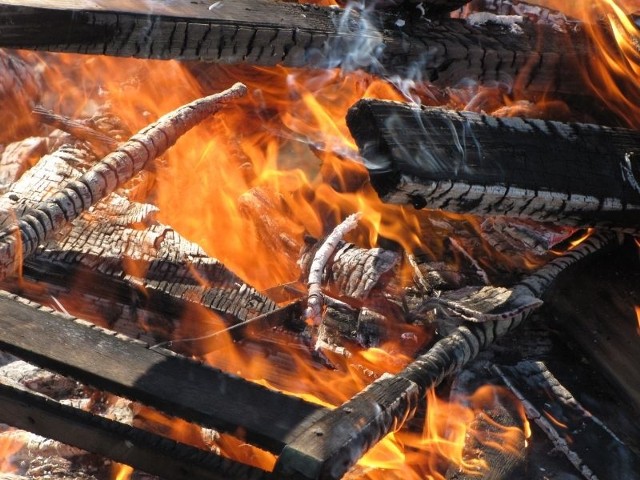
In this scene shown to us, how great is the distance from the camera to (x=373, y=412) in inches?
93.6

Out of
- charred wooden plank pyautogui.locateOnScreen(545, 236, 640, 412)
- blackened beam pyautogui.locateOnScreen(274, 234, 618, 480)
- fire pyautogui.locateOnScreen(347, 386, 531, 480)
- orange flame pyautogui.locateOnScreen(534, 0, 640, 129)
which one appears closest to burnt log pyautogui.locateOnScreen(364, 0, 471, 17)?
orange flame pyautogui.locateOnScreen(534, 0, 640, 129)

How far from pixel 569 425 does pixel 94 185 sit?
235 cm

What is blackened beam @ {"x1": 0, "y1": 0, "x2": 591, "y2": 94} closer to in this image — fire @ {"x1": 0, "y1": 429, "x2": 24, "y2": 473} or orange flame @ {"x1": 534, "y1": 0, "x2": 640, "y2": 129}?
orange flame @ {"x1": 534, "y1": 0, "x2": 640, "y2": 129}

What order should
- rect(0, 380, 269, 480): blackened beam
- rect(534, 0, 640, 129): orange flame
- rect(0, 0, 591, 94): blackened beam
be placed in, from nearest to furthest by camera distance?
rect(0, 380, 269, 480): blackened beam < rect(0, 0, 591, 94): blackened beam < rect(534, 0, 640, 129): orange flame

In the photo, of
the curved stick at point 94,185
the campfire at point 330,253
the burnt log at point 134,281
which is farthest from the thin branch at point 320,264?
the curved stick at point 94,185

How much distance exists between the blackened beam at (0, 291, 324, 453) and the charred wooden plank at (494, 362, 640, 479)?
1133 mm

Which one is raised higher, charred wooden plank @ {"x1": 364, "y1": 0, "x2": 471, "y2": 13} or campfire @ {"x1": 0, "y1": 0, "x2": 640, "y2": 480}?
charred wooden plank @ {"x1": 364, "y1": 0, "x2": 471, "y2": 13}

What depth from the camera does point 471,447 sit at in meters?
2.94

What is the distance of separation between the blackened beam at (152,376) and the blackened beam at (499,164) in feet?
3.05

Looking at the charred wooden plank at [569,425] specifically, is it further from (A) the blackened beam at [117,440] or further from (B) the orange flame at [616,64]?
(B) the orange flame at [616,64]

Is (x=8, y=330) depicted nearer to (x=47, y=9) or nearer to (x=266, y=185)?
(x=47, y=9)

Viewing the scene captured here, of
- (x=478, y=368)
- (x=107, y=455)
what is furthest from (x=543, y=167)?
(x=107, y=455)

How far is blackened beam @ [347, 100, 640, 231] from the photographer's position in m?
2.85

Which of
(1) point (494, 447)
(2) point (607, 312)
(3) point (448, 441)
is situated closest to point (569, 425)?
(1) point (494, 447)
